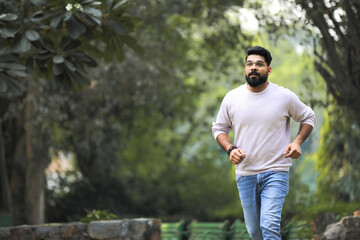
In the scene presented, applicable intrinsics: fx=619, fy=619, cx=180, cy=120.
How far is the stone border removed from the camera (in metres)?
6.93

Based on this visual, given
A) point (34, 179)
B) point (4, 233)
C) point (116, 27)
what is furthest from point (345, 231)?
point (34, 179)

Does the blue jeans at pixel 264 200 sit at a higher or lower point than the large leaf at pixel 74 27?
lower

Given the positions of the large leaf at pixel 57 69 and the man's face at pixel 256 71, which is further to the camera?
the large leaf at pixel 57 69

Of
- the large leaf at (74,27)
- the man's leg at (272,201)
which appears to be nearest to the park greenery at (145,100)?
the large leaf at (74,27)

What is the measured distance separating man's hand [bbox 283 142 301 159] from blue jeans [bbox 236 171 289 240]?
198mm

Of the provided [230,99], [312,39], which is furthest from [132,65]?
[230,99]

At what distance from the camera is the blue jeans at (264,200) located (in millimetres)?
4469

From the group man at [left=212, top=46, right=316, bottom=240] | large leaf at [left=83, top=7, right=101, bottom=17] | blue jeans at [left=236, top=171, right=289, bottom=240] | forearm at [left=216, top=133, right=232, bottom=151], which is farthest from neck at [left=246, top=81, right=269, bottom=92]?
large leaf at [left=83, top=7, right=101, bottom=17]

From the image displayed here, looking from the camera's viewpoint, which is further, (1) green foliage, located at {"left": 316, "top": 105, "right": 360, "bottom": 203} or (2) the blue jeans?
(1) green foliage, located at {"left": 316, "top": 105, "right": 360, "bottom": 203}

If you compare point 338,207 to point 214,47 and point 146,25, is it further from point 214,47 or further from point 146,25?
point 146,25

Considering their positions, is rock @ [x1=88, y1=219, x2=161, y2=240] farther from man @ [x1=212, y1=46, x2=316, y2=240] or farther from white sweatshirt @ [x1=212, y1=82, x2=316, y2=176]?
white sweatshirt @ [x1=212, y1=82, x2=316, y2=176]

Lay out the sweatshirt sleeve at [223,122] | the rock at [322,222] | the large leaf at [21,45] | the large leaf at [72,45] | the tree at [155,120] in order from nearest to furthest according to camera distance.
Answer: the sweatshirt sleeve at [223,122]
the large leaf at [21,45]
the large leaf at [72,45]
the rock at [322,222]
the tree at [155,120]

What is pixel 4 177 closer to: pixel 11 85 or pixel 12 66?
pixel 11 85

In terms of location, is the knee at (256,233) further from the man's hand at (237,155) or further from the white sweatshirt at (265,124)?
the man's hand at (237,155)
